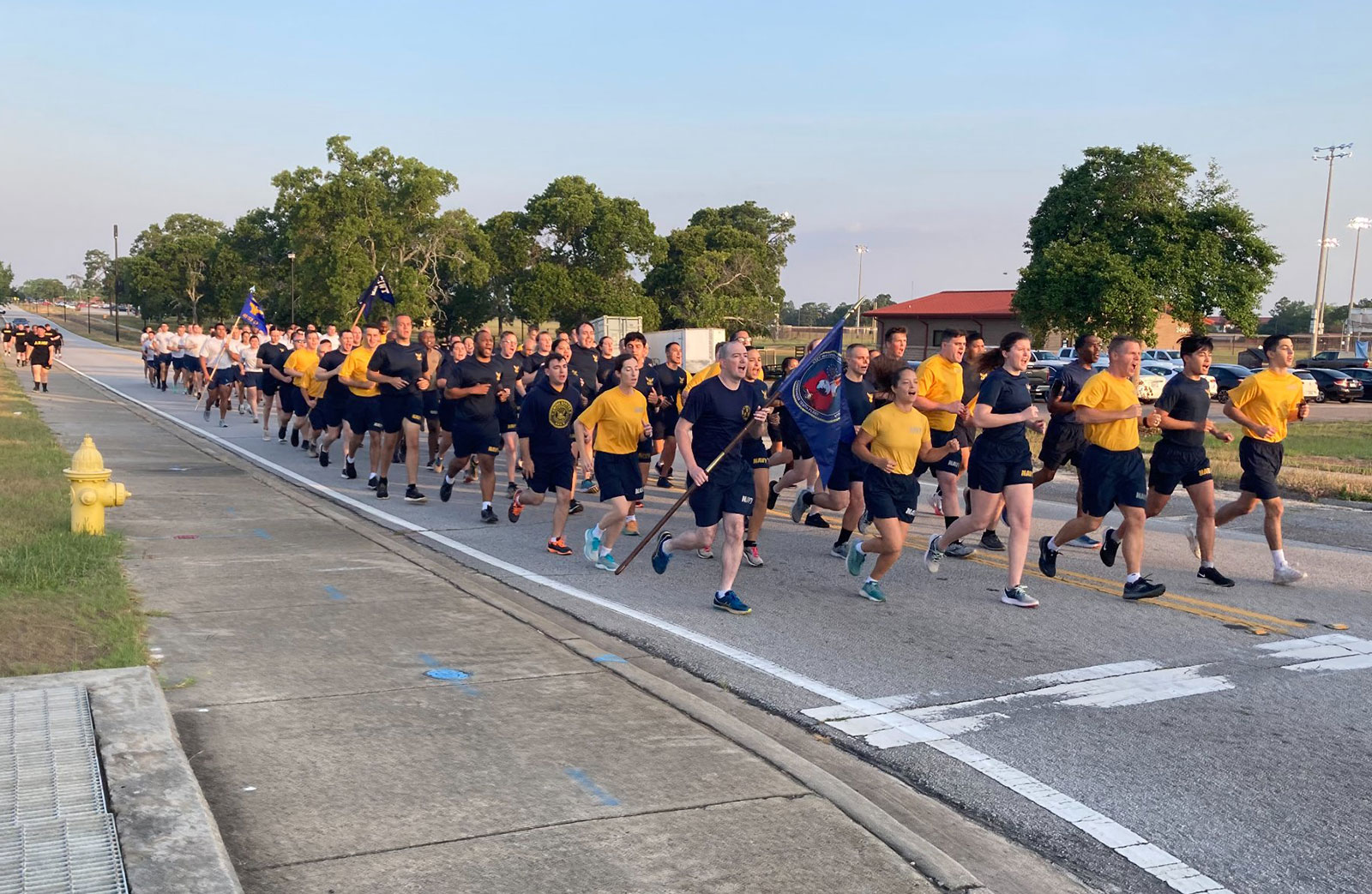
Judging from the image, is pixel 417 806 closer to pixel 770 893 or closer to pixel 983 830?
pixel 770 893

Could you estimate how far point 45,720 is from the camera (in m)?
4.81

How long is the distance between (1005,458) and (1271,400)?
2105 mm

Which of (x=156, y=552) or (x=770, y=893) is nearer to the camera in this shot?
(x=770, y=893)

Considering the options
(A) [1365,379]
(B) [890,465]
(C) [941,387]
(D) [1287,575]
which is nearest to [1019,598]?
(B) [890,465]

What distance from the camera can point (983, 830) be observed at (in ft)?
14.1

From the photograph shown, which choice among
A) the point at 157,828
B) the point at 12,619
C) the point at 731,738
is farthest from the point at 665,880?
the point at 12,619

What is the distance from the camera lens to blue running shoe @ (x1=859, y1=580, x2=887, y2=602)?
809cm

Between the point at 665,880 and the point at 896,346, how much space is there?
741cm

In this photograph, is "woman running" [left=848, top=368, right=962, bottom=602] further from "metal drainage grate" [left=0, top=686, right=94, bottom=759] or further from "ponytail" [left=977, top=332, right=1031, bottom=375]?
"metal drainage grate" [left=0, top=686, right=94, bottom=759]

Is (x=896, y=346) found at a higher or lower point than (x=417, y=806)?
higher

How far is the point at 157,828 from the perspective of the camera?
387 centimetres

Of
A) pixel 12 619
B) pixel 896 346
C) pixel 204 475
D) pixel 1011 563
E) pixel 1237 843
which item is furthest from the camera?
pixel 204 475

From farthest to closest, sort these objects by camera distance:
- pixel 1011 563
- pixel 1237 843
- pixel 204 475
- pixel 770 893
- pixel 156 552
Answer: pixel 204 475 → pixel 156 552 → pixel 1011 563 → pixel 1237 843 → pixel 770 893

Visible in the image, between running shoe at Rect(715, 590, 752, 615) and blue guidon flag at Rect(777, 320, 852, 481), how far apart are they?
1.22 metres
